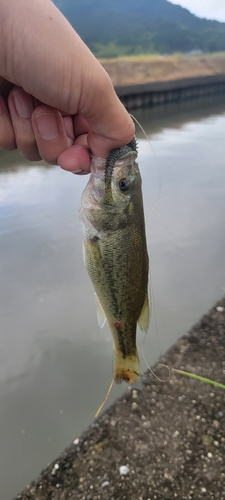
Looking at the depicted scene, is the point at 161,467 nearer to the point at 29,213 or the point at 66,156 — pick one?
the point at 66,156

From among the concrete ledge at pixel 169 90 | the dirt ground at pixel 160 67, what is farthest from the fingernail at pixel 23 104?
the dirt ground at pixel 160 67

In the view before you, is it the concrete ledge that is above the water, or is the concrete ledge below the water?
below

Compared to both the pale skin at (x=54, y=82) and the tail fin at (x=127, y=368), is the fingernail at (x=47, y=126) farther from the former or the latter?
the tail fin at (x=127, y=368)

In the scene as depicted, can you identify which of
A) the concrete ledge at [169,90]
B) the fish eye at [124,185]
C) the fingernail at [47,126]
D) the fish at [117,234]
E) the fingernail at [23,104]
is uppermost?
the fingernail at [23,104]

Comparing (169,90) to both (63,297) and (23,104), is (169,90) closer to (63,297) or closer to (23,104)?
(63,297)

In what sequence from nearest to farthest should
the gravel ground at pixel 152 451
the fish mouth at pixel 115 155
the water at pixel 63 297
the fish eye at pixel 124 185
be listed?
the fish mouth at pixel 115 155 < the fish eye at pixel 124 185 < the gravel ground at pixel 152 451 < the water at pixel 63 297

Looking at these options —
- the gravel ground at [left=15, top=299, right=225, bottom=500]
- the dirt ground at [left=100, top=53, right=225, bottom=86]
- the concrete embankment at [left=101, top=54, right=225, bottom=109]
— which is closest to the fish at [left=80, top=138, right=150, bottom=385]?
the gravel ground at [left=15, top=299, right=225, bottom=500]

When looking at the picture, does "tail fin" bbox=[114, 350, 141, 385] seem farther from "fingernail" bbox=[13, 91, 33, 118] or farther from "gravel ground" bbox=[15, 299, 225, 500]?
"fingernail" bbox=[13, 91, 33, 118]
